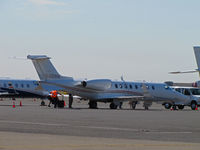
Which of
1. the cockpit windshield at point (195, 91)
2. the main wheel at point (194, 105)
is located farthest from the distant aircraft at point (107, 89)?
the cockpit windshield at point (195, 91)

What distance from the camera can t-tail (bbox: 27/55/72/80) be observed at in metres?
53.8

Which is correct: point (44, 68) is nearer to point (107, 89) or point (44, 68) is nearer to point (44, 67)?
point (44, 67)

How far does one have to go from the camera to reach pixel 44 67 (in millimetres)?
54750

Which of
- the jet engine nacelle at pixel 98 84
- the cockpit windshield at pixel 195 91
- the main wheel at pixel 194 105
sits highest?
the jet engine nacelle at pixel 98 84

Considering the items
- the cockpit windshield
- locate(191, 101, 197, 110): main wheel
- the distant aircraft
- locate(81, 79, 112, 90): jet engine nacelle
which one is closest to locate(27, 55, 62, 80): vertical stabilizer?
the distant aircraft

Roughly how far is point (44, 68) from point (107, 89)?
6.75m

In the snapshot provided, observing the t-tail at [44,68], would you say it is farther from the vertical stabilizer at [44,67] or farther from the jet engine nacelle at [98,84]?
the jet engine nacelle at [98,84]

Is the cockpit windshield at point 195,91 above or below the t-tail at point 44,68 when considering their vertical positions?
below

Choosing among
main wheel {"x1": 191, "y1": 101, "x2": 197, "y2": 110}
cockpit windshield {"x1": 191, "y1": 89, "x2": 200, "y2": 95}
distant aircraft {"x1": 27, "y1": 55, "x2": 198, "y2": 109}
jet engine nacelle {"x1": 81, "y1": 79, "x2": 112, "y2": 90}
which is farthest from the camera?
cockpit windshield {"x1": 191, "y1": 89, "x2": 200, "y2": 95}

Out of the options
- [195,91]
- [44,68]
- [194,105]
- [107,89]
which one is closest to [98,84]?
[107,89]

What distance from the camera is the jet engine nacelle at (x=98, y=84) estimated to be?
53.7 metres

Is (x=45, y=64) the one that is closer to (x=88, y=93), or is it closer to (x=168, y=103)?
(x=88, y=93)

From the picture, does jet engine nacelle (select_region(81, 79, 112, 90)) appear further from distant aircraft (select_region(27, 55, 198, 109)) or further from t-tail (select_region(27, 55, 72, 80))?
t-tail (select_region(27, 55, 72, 80))

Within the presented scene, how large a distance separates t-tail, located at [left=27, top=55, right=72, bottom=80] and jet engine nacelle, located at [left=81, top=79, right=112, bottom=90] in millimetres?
2614
